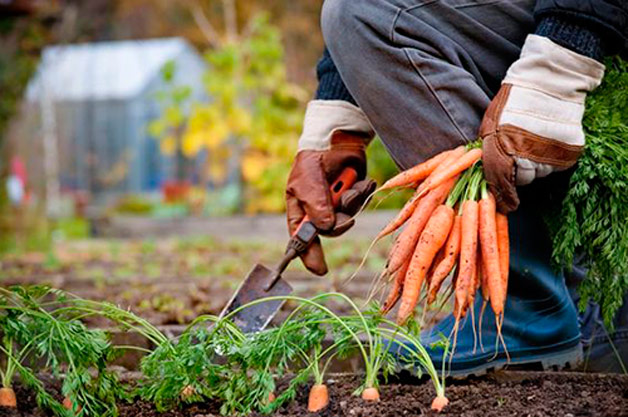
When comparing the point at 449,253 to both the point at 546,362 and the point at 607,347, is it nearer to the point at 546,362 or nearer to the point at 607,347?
the point at 546,362

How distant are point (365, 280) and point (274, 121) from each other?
5289mm

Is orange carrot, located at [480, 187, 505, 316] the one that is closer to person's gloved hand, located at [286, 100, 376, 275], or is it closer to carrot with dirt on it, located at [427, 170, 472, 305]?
carrot with dirt on it, located at [427, 170, 472, 305]

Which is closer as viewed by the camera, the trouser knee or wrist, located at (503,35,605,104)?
wrist, located at (503,35,605,104)

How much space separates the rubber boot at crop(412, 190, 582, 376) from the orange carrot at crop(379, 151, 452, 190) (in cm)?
34

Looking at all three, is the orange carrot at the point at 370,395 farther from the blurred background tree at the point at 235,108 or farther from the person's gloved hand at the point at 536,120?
the blurred background tree at the point at 235,108

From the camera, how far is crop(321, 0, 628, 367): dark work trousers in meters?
2.32

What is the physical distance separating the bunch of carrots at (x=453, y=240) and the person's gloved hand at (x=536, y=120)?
6 cm

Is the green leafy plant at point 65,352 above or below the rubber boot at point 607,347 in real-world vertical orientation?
above

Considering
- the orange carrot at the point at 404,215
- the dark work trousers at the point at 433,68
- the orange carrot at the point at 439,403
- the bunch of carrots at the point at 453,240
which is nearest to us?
the orange carrot at the point at 439,403

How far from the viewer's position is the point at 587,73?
7.07 ft

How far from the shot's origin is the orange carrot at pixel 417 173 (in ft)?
7.27

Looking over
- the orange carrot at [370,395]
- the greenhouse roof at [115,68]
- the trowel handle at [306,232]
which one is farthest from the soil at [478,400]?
the greenhouse roof at [115,68]

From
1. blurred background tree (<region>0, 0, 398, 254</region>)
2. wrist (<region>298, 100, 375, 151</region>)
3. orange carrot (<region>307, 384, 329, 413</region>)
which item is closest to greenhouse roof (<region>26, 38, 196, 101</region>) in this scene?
blurred background tree (<region>0, 0, 398, 254</region>)

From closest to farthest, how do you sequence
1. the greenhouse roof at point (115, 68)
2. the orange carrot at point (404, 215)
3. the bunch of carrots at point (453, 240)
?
the bunch of carrots at point (453, 240), the orange carrot at point (404, 215), the greenhouse roof at point (115, 68)
